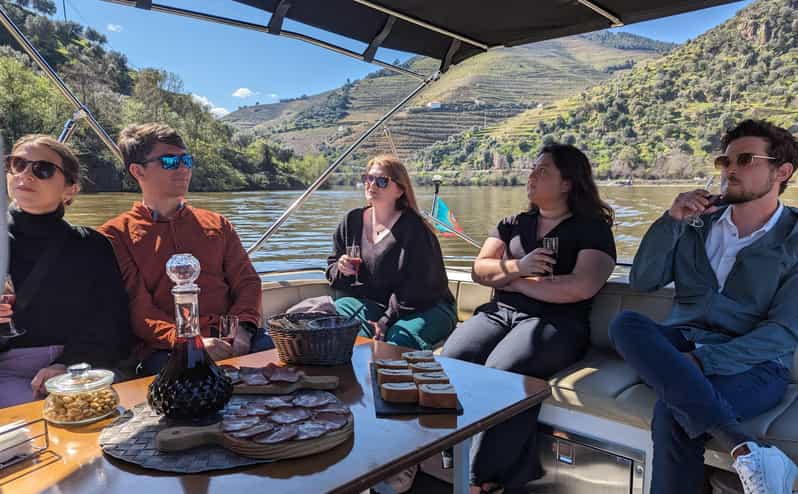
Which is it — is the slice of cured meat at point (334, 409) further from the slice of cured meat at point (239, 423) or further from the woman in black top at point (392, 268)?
the woman in black top at point (392, 268)

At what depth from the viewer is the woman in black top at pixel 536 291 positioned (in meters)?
1.93

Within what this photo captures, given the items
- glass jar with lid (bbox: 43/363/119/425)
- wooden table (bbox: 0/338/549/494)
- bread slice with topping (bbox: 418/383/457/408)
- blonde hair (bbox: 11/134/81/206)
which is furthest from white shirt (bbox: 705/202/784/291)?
blonde hair (bbox: 11/134/81/206)

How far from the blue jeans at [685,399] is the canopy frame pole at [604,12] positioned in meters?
1.28

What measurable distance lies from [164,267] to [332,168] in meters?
1.25

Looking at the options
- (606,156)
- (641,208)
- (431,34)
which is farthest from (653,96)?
(431,34)

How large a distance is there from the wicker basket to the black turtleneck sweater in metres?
0.70

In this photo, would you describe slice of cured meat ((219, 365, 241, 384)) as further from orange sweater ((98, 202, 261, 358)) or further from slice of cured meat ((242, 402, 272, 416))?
orange sweater ((98, 202, 261, 358))

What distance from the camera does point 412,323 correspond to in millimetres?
2512

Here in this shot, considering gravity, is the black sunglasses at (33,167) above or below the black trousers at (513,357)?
above

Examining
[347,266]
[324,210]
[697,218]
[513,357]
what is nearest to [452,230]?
[347,266]

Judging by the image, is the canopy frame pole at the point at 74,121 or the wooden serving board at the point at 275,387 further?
the canopy frame pole at the point at 74,121

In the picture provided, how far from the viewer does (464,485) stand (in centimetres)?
142

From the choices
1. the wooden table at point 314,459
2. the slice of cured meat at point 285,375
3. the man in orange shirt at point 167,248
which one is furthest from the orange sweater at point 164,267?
the slice of cured meat at point 285,375

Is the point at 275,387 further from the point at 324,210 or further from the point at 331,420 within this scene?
the point at 324,210
